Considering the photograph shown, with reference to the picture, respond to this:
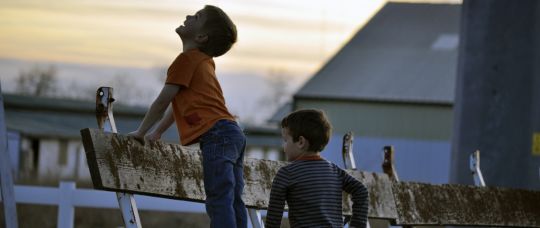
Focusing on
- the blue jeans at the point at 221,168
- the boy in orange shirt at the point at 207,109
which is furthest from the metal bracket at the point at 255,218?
the blue jeans at the point at 221,168

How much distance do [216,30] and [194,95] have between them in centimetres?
31

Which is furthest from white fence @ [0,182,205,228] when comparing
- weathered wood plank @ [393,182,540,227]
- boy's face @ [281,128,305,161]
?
boy's face @ [281,128,305,161]

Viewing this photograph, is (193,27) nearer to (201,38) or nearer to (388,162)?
(201,38)

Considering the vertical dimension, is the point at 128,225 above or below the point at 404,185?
below

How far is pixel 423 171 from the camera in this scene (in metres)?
46.0

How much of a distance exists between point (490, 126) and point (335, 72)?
3250cm

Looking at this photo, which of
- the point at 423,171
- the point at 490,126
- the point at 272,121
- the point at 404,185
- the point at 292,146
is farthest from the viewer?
the point at 272,121

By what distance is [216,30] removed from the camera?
6281 millimetres

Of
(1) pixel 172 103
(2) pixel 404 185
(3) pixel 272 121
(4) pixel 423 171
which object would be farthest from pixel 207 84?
(3) pixel 272 121

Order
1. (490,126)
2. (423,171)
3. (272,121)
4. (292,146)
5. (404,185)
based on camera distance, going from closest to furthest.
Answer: (292,146) < (404,185) < (490,126) < (423,171) < (272,121)

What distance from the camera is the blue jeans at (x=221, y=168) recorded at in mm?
6125

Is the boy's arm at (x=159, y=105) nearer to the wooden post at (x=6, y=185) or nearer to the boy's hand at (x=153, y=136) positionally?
the boy's hand at (x=153, y=136)

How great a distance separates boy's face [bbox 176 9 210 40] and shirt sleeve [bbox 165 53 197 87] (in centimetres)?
12

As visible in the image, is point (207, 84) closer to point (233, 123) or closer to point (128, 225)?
point (233, 123)
